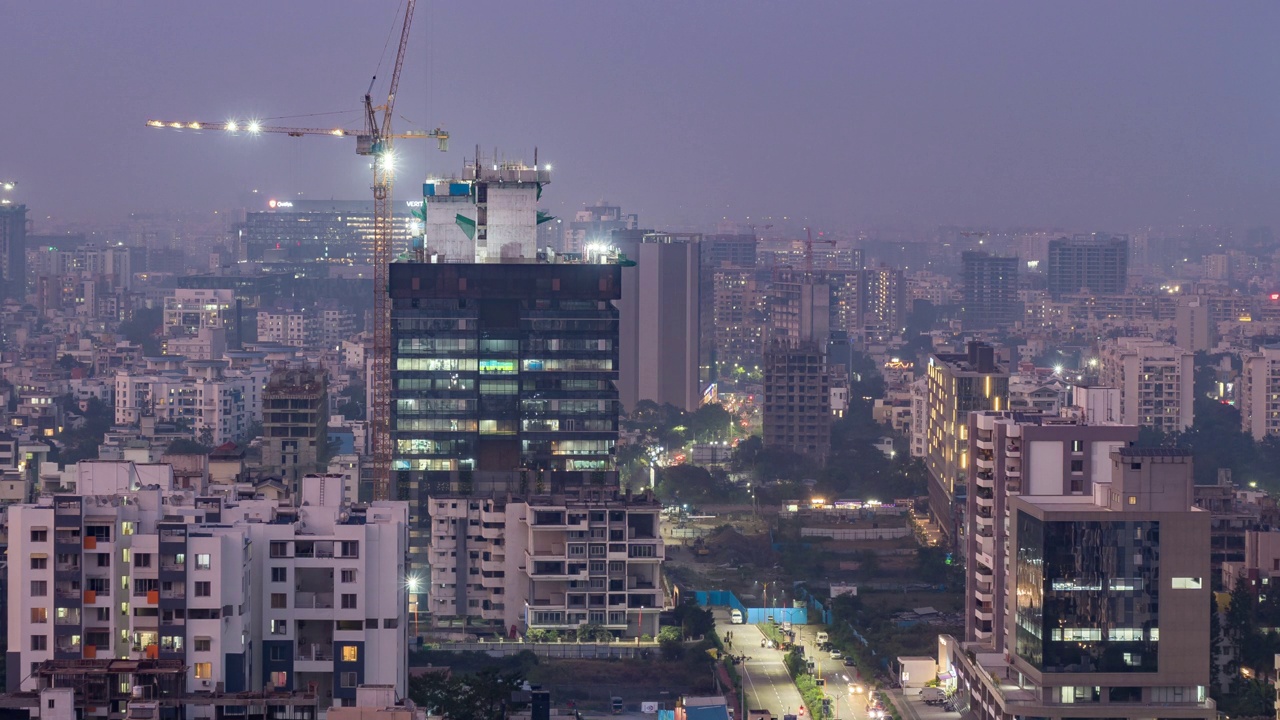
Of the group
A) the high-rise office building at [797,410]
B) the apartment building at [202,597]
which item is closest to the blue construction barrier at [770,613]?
the apartment building at [202,597]

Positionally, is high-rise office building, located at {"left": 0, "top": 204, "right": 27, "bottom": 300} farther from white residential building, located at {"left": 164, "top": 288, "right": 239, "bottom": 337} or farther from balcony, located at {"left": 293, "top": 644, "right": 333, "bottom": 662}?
balcony, located at {"left": 293, "top": 644, "right": 333, "bottom": 662}

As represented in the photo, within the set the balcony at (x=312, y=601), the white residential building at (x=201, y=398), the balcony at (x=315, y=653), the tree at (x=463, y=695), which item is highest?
the white residential building at (x=201, y=398)

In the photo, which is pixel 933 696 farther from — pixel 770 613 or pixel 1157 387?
pixel 1157 387

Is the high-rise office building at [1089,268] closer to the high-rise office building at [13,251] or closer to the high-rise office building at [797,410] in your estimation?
the high-rise office building at [13,251]

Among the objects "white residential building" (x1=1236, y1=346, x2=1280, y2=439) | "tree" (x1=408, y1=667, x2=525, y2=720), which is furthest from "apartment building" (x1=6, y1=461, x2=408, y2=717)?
"white residential building" (x1=1236, y1=346, x2=1280, y2=439)

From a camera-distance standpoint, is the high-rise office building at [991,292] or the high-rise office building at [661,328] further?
the high-rise office building at [991,292]

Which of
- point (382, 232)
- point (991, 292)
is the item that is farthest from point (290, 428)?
point (991, 292)
